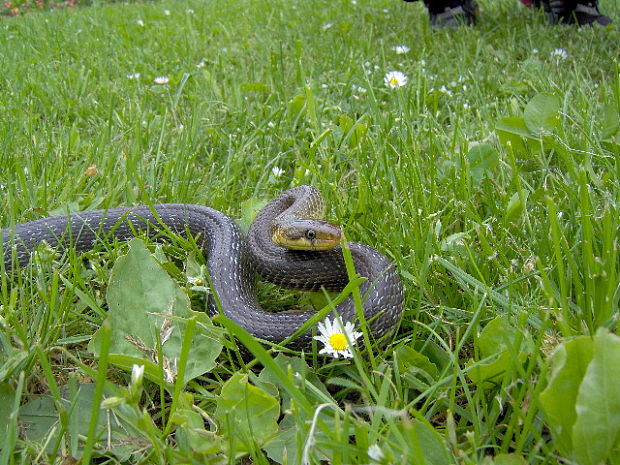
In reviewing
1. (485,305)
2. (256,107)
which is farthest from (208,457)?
(256,107)

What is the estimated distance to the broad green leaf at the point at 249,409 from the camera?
4.65ft

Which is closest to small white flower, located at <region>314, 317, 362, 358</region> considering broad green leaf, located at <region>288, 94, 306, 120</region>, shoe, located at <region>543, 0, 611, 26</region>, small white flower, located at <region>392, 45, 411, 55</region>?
broad green leaf, located at <region>288, 94, 306, 120</region>

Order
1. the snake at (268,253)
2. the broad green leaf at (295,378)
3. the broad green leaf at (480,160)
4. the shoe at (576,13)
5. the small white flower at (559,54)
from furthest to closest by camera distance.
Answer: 1. the shoe at (576,13)
2. the small white flower at (559,54)
3. the broad green leaf at (480,160)
4. the snake at (268,253)
5. the broad green leaf at (295,378)

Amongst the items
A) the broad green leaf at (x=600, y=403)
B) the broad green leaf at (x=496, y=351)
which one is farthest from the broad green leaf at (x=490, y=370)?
the broad green leaf at (x=600, y=403)

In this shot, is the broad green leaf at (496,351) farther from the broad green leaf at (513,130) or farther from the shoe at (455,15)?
the shoe at (455,15)

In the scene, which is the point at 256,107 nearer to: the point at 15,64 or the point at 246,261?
the point at 246,261

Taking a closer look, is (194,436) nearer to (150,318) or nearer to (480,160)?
(150,318)

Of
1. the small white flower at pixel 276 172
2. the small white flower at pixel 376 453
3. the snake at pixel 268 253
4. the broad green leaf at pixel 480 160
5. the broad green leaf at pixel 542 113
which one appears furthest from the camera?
the small white flower at pixel 276 172

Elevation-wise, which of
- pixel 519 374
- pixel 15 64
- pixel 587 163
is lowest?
pixel 15 64

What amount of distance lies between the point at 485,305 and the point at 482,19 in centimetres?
572

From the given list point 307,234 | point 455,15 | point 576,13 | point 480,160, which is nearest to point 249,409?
point 307,234

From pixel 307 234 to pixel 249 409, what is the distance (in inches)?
41.4

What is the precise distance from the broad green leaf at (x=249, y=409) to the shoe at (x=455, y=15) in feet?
18.8

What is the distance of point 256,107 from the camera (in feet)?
13.6
